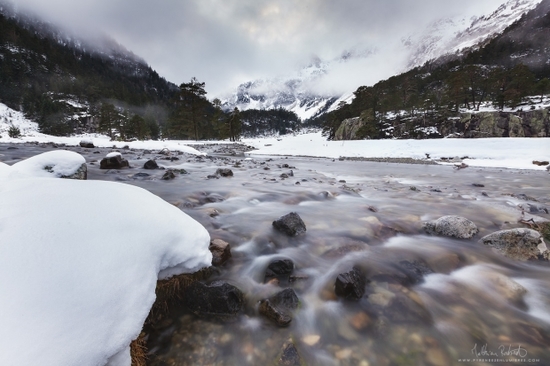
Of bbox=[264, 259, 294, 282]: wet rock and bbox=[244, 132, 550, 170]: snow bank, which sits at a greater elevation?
bbox=[244, 132, 550, 170]: snow bank

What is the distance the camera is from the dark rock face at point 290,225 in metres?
3.18

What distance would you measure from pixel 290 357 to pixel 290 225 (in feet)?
5.82

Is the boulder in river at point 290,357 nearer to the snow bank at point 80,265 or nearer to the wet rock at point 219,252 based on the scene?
the snow bank at point 80,265

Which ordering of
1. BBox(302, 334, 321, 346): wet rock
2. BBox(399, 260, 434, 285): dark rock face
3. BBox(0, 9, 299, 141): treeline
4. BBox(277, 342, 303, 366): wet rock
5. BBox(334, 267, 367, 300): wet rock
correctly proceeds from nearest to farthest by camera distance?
BBox(277, 342, 303, 366): wet rock → BBox(302, 334, 321, 346): wet rock → BBox(334, 267, 367, 300): wet rock → BBox(399, 260, 434, 285): dark rock face → BBox(0, 9, 299, 141): treeline

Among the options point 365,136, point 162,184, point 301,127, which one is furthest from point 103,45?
point 162,184

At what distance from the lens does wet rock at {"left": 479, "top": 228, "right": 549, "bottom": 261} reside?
2.61m

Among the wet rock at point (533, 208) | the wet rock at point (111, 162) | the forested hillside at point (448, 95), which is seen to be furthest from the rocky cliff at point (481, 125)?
the wet rock at point (111, 162)

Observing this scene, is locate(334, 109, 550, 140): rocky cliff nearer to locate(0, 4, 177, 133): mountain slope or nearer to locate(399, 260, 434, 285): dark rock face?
locate(399, 260, 434, 285): dark rock face

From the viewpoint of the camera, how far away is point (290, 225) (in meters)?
3.21

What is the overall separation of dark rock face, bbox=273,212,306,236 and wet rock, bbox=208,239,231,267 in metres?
0.91

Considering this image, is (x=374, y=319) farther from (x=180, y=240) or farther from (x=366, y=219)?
(x=366, y=219)

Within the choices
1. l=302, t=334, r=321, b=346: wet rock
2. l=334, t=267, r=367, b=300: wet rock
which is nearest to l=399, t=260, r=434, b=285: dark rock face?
l=334, t=267, r=367, b=300: wet rock

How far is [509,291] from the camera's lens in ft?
6.98

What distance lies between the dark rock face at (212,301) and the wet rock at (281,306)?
221 millimetres
